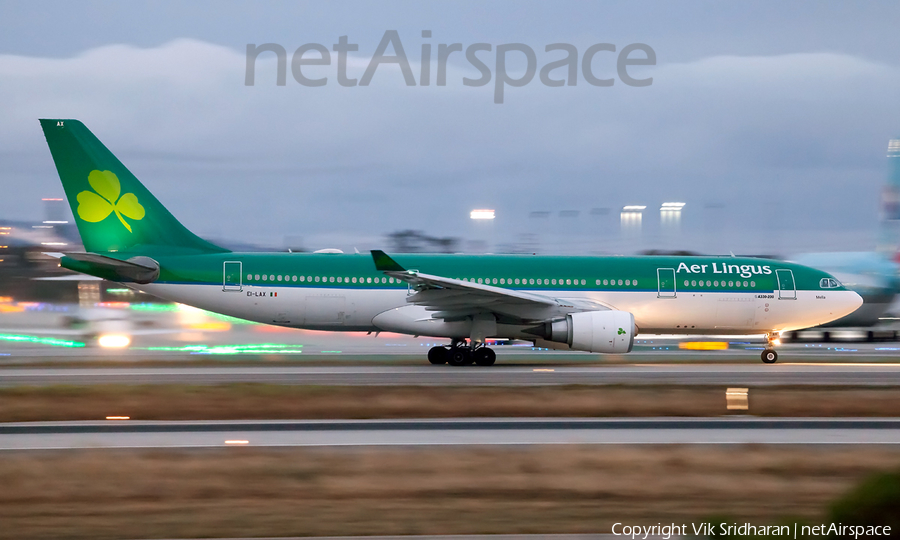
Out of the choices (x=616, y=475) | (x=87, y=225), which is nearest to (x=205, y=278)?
(x=87, y=225)

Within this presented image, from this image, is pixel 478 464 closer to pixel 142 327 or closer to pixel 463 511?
pixel 463 511

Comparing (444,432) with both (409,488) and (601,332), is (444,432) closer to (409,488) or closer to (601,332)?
(409,488)

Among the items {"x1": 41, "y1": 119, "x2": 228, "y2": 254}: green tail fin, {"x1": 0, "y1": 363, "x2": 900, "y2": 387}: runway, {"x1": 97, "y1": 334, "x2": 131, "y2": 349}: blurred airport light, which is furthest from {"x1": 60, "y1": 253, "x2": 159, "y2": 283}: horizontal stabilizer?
{"x1": 97, "y1": 334, "x2": 131, "y2": 349}: blurred airport light

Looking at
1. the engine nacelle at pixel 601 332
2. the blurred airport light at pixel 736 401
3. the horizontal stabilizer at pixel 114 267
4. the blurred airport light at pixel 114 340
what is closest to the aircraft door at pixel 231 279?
the horizontal stabilizer at pixel 114 267

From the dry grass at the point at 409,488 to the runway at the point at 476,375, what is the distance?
26.0 ft

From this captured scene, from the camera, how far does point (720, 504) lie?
9336 mm

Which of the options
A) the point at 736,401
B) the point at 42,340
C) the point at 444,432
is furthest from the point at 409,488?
the point at 42,340

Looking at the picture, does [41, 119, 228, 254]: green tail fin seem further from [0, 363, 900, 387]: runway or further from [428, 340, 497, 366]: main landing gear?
[428, 340, 497, 366]: main landing gear

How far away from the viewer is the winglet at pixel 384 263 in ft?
74.2

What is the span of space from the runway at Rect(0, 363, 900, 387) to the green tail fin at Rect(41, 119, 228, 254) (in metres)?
4.32

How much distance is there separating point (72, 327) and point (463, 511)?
30187 millimetres

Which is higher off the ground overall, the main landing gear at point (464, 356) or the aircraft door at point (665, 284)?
the aircraft door at point (665, 284)

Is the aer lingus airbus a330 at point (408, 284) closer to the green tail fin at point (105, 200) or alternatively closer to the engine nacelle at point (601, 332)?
the green tail fin at point (105, 200)

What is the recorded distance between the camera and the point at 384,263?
2294 centimetres
